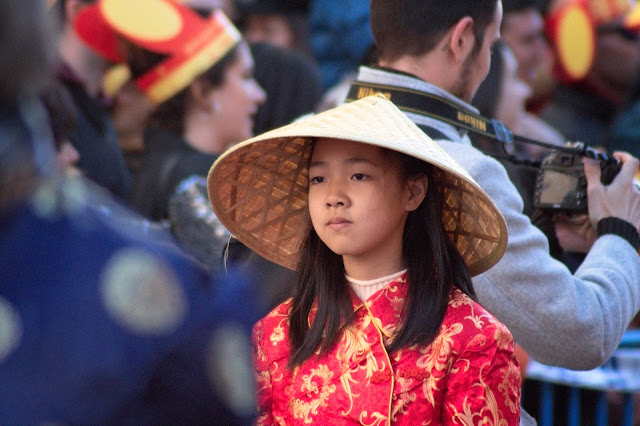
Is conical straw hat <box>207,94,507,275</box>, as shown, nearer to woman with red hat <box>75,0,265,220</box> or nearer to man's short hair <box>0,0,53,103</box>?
man's short hair <box>0,0,53,103</box>

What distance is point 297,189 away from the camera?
2.69 meters

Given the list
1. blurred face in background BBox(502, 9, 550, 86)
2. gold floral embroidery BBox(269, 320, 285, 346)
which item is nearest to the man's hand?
gold floral embroidery BBox(269, 320, 285, 346)

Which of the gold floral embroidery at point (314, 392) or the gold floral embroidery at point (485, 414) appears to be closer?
the gold floral embroidery at point (485, 414)

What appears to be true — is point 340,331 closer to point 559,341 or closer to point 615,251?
point 559,341

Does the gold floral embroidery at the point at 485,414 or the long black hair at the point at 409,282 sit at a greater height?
the long black hair at the point at 409,282

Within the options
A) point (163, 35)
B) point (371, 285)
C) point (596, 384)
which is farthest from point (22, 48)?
point (163, 35)

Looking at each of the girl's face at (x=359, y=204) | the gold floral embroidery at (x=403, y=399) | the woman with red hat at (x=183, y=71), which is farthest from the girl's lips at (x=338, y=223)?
the woman with red hat at (x=183, y=71)

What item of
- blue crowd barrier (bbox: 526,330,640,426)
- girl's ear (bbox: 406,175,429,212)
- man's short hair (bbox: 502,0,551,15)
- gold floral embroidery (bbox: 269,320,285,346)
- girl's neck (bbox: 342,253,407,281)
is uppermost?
→ girl's ear (bbox: 406,175,429,212)

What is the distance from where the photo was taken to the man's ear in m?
2.92

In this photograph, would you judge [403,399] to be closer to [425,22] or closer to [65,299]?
[425,22]

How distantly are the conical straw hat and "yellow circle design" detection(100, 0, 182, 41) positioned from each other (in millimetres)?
2124

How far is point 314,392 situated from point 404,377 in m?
0.21

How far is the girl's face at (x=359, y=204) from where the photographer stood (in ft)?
7.72

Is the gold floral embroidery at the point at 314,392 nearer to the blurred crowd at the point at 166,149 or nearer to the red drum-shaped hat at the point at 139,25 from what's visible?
the blurred crowd at the point at 166,149
